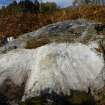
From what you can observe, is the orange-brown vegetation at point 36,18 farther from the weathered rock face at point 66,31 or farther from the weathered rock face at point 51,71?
the weathered rock face at point 51,71

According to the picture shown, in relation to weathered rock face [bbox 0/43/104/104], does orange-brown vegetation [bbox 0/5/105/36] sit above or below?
above

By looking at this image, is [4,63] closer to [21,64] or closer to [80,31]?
[21,64]

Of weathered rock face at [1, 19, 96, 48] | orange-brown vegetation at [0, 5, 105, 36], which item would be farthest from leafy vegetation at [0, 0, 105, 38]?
weathered rock face at [1, 19, 96, 48]

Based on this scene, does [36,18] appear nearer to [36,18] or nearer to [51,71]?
[36,18]

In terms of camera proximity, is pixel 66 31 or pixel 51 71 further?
pixel 66 31

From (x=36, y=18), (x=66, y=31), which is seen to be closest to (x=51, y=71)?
(x=66, y=31)

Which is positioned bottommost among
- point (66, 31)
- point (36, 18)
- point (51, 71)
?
point (51, 71)

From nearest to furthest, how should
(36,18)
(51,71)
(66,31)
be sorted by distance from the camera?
(51,71)
(66,31)
(36,18)

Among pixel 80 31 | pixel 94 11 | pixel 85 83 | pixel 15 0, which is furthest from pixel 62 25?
pixel 15 0

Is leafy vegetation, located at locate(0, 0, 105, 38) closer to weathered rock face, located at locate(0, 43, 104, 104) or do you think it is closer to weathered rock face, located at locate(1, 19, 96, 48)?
weathered rock face, located at locate(1, 19, 96, 48)

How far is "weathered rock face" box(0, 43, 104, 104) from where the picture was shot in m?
10.1

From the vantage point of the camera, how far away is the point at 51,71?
405 inches

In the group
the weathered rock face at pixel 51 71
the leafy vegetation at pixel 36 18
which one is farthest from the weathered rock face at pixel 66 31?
the leafy vegetation at pixel 36 18

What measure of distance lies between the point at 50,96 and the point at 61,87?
36cm
